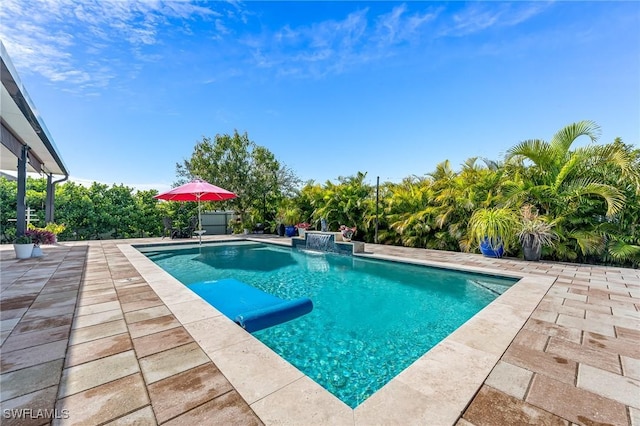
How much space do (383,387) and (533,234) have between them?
270 inches

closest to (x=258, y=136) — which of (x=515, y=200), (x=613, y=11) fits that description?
(x=515, y=200)

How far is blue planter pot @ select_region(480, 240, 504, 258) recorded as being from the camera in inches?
280

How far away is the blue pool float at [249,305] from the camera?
3.36m

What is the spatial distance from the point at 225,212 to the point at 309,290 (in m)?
11.8

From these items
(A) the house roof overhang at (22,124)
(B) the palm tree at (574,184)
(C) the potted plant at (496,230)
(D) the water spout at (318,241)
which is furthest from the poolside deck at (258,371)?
(D) the water spout at (318,241)

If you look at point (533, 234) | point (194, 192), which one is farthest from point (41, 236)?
point (533, 234)

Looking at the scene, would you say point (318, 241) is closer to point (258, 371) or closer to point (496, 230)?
point (496, 230)

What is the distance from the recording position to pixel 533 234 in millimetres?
6602

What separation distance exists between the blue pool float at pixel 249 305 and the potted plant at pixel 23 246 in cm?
499

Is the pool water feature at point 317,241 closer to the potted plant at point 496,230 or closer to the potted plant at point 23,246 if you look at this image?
the potted plant at point 496,230

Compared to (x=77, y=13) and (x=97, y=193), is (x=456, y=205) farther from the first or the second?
(x=97, y=193)

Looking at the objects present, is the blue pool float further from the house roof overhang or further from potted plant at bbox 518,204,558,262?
potted plant at bbox 518,204,558,262

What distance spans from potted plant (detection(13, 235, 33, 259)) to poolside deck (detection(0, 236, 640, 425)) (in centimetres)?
434

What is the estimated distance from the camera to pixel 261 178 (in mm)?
14352
